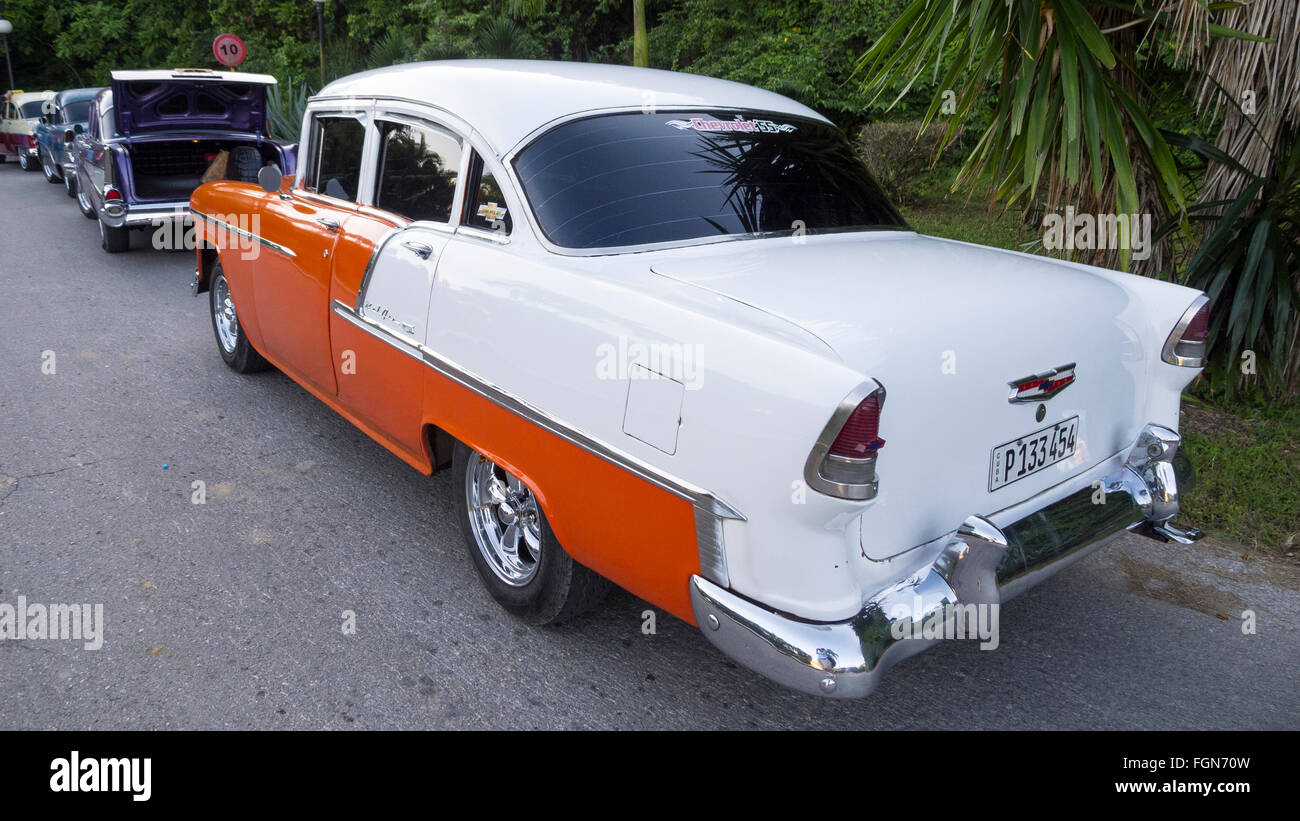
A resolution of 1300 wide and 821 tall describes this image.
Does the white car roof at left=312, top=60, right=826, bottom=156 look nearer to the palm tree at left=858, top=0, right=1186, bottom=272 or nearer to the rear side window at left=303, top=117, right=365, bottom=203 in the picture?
the rear side window at left=303, top=117, right=365, bottom=203

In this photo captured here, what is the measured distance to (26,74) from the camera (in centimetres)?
3155

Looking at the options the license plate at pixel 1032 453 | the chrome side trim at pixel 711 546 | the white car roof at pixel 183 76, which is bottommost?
the chrome side trim at pixel 711 546

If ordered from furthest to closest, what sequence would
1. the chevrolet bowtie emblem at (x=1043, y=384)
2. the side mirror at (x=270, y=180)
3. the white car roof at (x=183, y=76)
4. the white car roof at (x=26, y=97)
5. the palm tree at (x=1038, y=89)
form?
the white car roof at (x=26, y=97) → the white car roof at (x=183, y=76) → the side mirror at (x=270, y=180) → the palm tree at (x=1038, y=89) → the chevrolet bowtie emblem at (x=1043, y=384)

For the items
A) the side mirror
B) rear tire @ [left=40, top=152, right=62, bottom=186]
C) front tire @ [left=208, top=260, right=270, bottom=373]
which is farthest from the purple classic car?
rear tire @ [left=40, top=152, right=62, bottom=186]

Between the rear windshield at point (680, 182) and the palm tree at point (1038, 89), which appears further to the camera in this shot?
the palm tree at point (1038, 89)

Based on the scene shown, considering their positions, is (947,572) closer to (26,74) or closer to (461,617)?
(461,617)

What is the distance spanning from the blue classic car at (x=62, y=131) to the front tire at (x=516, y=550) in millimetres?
12490

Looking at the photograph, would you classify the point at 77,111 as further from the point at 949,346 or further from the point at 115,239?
the point at 949,346

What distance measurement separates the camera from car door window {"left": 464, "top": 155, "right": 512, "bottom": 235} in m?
3.23

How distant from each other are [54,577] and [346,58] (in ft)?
62.7

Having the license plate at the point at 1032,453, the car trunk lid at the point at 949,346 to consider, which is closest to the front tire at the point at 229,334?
the car trunk lid at the point at 949,346

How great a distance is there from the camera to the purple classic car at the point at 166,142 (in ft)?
31.1

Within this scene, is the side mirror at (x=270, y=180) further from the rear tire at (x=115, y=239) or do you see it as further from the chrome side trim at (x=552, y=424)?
the rear tire at (x=115, y=239)
